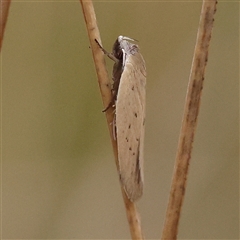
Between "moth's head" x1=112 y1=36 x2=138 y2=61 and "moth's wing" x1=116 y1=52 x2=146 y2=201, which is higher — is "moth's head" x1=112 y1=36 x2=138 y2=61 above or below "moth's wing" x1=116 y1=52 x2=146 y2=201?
above

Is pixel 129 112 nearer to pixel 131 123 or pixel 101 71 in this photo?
pixel 131 123

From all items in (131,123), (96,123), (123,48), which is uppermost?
(123,48)

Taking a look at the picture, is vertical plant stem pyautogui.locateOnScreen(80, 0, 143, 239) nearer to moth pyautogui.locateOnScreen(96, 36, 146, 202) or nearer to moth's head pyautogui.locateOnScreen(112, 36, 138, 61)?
moth pyautogui.locateOnScreen(96, 36, 146, 202)

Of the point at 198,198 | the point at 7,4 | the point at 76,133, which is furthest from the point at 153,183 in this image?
the point at 7,4

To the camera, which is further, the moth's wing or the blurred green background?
the blurred green background

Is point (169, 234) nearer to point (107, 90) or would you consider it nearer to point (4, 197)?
point (107, 90)

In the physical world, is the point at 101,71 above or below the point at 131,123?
above

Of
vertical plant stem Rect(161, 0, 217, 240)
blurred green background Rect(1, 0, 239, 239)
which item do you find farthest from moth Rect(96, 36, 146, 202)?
blurred green background Rect(1, 0, 239, 239)

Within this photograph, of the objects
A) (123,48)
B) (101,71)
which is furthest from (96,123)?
(101,71)
